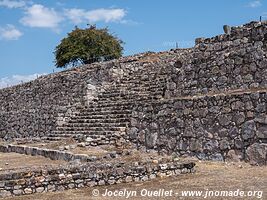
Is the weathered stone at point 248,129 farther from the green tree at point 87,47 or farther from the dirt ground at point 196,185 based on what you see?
the green tree at point 87,47

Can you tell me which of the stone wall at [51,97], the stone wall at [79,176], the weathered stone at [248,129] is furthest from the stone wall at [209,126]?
the stone wall at [51,97]

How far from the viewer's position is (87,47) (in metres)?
44.1

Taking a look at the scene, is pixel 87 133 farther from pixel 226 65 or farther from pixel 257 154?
pixel 257 154

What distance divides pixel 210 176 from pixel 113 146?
638 centimetres

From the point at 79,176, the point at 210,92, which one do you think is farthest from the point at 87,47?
the point at 79,176

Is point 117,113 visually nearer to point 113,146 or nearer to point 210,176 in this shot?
point 113,146

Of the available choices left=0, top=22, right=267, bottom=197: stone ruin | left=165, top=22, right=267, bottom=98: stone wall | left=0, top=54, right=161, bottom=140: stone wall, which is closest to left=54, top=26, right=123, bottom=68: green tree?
left=0, top=54, right=161, bottom=140: stone wall

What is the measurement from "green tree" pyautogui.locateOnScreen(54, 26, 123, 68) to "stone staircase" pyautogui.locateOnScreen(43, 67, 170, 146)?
20.7 m

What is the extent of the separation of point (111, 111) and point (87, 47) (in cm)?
2655

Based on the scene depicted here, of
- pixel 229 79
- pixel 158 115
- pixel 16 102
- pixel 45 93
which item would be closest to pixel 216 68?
pixel 229 79

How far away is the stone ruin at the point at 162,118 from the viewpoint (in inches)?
351

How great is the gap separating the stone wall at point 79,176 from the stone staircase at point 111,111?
5.98 meters

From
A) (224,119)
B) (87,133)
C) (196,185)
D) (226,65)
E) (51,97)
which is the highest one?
(51,97)

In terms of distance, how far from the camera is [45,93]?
95.1ft
